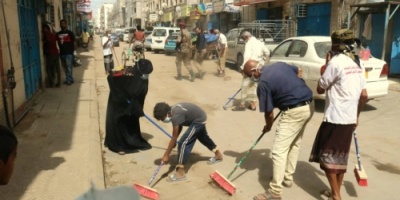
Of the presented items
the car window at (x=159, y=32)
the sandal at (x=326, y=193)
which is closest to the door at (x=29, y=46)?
the sandal at (x=326, y=193)

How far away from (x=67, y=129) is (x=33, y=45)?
387 cm

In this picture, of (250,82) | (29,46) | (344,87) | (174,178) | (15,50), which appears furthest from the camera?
(29,46)

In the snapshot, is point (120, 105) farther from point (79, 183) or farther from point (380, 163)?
point (380, 163)

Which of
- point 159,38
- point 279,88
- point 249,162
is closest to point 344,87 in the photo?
point 279,88

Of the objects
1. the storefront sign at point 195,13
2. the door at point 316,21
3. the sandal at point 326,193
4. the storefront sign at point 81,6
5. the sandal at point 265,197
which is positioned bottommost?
the sandal at point 326,193

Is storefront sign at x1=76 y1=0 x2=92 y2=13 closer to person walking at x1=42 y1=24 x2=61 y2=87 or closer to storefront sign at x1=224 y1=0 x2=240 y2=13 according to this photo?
storefront sign at x1=224 y1=0 x2=240 y2=13

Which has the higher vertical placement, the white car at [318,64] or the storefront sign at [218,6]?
the storefront sign at [218,6]

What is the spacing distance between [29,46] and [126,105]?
427cm

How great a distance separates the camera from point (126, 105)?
17.9 ft

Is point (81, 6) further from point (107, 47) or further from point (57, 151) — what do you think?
point (57, 151)

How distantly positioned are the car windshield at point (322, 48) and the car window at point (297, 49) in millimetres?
250

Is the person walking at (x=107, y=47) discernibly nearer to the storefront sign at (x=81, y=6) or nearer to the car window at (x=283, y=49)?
the car window at (x=283, y=49)

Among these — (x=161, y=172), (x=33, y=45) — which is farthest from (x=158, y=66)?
(x=161, y=172)

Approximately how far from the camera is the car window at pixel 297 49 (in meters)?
8.35
